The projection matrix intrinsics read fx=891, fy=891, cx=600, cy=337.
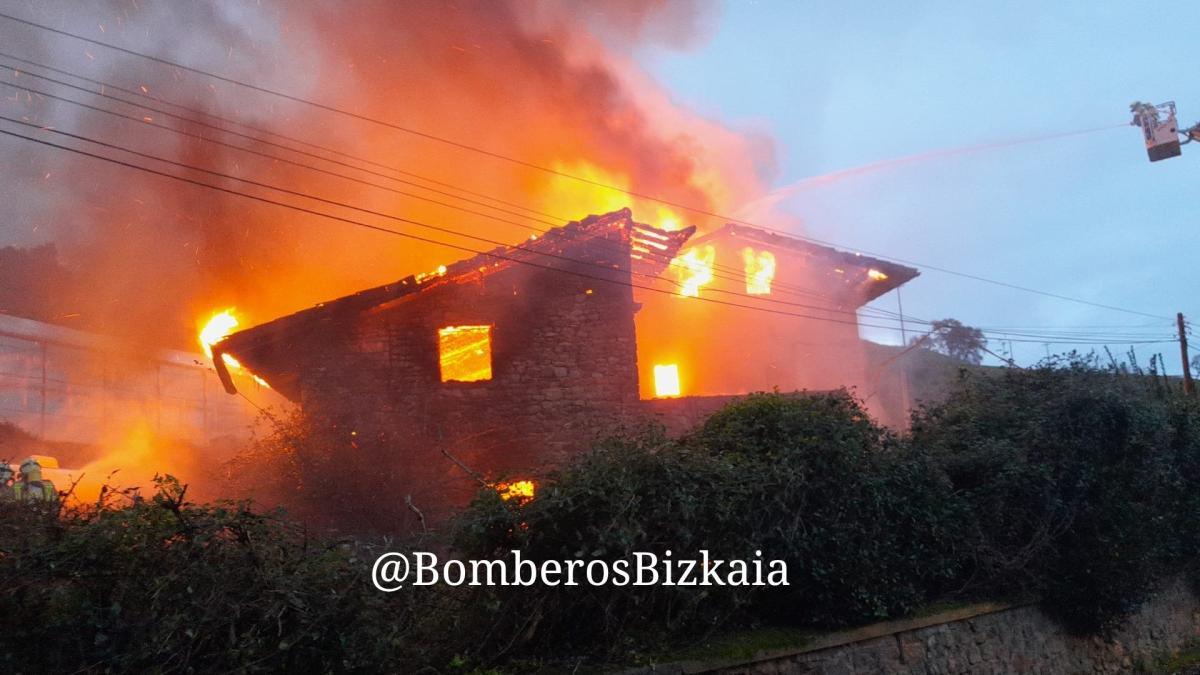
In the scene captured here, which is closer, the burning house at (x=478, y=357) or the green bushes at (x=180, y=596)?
the green bushes at (x=180, y=596)

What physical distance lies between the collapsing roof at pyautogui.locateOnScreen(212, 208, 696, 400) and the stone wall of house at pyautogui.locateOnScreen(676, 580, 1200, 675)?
9.95 m

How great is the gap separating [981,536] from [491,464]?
889cm

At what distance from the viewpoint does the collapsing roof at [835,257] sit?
78.5 ft

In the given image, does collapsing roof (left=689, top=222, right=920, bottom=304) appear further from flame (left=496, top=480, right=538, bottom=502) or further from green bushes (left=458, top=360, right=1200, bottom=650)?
flame (left=496, top=480, right=538, bottom=502)

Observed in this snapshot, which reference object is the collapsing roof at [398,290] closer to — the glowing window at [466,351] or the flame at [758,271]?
the glowing window at [466,351]

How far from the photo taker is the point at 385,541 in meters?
5.59

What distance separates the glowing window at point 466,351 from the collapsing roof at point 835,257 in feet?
31.5

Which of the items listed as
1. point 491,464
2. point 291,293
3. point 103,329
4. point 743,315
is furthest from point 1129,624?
point 103,329

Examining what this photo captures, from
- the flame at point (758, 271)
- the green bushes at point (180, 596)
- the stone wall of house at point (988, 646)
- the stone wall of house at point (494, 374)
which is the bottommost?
the stone wall of house at point (988, 646)

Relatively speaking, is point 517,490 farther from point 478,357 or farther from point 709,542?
point 478,357

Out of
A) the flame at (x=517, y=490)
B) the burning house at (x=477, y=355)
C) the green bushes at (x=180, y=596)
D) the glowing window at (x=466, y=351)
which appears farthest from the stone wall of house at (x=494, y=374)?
the green bushes at (x=180, y=596)

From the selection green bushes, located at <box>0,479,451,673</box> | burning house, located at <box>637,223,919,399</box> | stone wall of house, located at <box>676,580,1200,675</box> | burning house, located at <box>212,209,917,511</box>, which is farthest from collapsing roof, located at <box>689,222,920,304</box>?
green bushes, located at <box>0,479,451,673</box>

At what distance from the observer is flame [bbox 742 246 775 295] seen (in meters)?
24.2

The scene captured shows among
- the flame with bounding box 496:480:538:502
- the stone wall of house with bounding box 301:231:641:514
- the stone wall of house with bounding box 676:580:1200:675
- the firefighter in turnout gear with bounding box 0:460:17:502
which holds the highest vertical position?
the stone wall of house with bounding box 301:231:641:514
